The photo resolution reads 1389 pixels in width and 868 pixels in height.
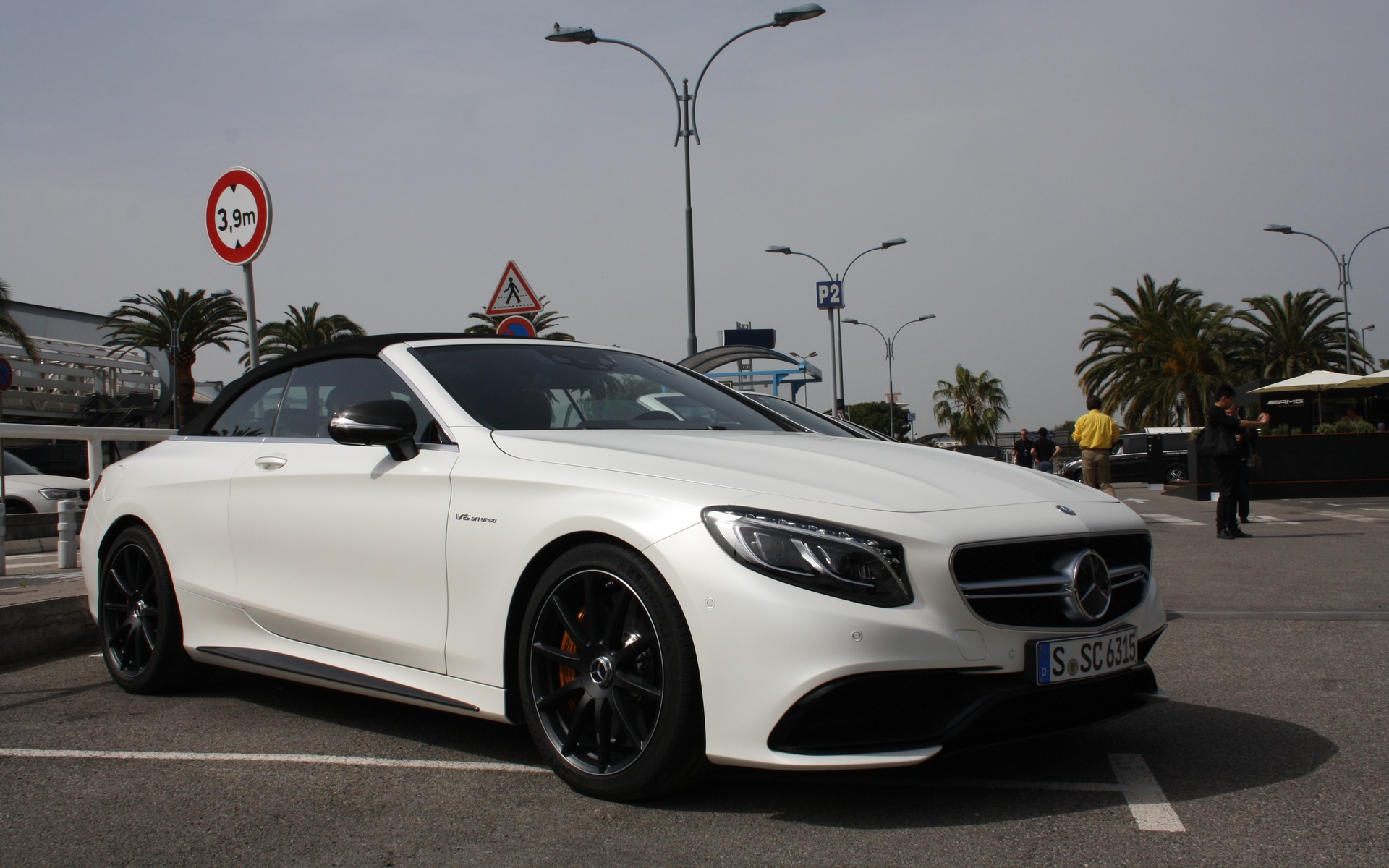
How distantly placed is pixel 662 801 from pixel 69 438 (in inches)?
304

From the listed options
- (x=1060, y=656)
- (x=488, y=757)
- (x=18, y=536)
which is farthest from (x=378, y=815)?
(x=18, y=536)

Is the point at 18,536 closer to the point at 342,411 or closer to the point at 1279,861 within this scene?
the point at 342,411

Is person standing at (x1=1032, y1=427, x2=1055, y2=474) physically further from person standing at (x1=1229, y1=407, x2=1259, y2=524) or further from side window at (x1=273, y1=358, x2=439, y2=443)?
Answer: side window at (x1=273, y1=358, x2=439, y2=443)

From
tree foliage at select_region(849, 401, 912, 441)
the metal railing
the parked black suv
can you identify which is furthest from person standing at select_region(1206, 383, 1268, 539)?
tree foliage at select_region(849, 401, 912, 441)

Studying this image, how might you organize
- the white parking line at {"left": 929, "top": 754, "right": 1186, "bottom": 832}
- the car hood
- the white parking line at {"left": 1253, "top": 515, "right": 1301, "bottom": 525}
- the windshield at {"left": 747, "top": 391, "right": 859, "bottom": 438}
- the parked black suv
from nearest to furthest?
1. the white parking line at {"left": 929, "top": 754, "right": 1186, "bottom": 832}
2. the car hood
3. the windshield at {"left": 747, "top": 391, "right": 859, "bottom": 438}
4. the white parking line at {"left": 1253, "top": 515, "right": 1301, "bottom": 525}
5. the parked black suv

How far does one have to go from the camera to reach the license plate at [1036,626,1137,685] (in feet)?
10.4

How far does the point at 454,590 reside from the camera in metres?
3.75

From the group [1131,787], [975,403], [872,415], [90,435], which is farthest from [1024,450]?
[872,415]

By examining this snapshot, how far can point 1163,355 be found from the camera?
4594cm

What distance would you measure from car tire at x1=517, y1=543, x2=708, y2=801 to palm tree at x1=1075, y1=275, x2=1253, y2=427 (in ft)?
146

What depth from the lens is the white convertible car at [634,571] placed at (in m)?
3.05

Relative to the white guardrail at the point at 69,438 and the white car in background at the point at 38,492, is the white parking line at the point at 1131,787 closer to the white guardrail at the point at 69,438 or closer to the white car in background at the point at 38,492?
the white guardrail at the point at 69,438

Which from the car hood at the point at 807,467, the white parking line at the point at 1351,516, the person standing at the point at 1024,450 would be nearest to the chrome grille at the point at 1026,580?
the car hood at the point at 807,467

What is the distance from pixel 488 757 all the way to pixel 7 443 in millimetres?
17502
